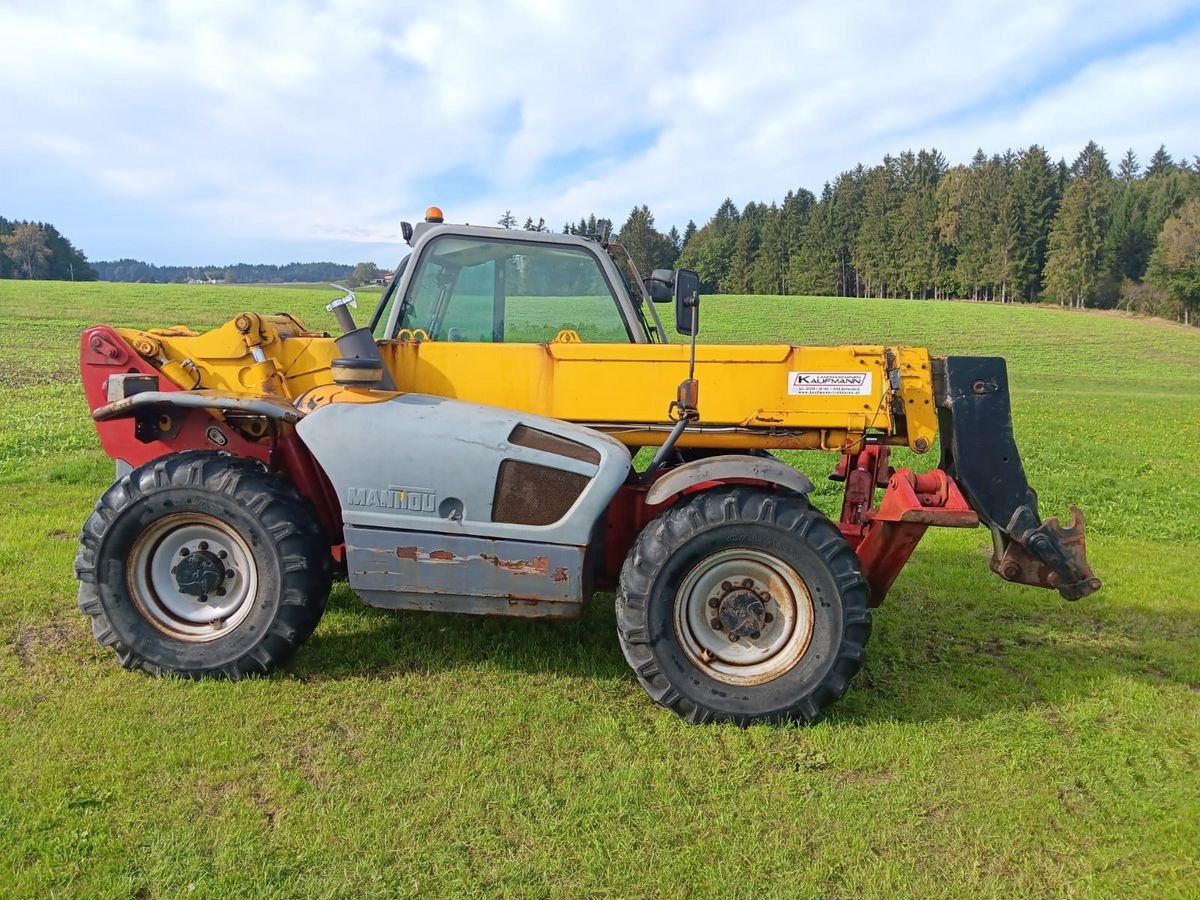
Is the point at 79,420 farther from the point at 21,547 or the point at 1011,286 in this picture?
the point at 1011,286

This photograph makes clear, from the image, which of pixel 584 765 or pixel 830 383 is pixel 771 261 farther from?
pixel 584 765

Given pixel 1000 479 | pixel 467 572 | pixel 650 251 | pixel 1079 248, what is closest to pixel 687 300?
pixel 467 572

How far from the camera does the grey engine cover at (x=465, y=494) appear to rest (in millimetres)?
4266

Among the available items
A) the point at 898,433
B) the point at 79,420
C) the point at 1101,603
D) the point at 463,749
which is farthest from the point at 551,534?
the point at 79,420

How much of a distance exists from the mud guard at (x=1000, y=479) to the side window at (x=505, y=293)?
184 cm

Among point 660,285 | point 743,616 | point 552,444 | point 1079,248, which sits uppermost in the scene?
point 1079,248

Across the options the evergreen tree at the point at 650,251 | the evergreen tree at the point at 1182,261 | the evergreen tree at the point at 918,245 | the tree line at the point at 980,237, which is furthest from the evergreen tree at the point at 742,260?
the evergreen tree at the point at 650,251

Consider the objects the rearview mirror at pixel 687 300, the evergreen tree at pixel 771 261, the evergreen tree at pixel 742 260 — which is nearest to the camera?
the rearview mirror at pixel 687 300

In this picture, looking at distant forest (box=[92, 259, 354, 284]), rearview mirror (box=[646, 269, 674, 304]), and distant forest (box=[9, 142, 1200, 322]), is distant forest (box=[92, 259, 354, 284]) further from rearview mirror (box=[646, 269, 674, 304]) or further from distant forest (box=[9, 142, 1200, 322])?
rearview mirror (box=[646, 269, 674, 304])

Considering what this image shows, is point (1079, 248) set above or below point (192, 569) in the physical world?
above

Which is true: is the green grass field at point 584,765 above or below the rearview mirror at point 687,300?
below

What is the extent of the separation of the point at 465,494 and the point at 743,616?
5.00ft

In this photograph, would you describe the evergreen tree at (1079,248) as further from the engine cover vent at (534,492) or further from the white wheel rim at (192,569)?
the white wheel rim at (192,569)

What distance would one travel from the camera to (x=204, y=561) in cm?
452
